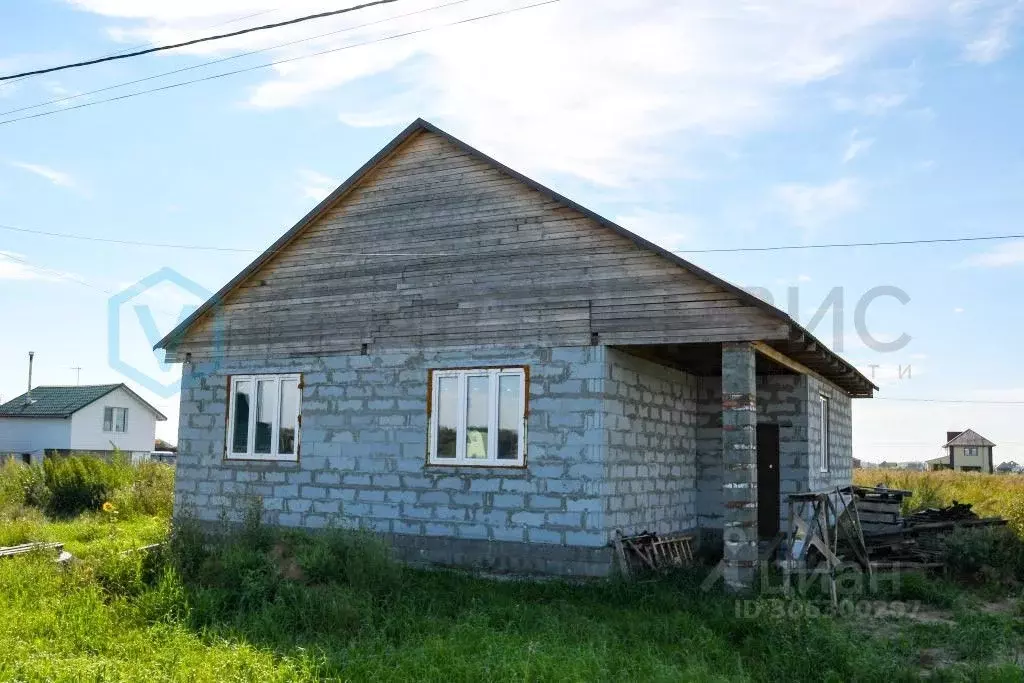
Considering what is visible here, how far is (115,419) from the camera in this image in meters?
49.4

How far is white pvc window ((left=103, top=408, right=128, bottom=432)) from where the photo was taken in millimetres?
48562

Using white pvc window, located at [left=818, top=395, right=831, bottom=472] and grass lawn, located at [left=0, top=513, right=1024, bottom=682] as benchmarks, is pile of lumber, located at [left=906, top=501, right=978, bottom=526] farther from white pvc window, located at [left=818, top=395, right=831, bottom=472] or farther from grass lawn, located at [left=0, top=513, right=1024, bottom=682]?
grass lawn, located at [left=0, top=513, right=1024, bottom=682]

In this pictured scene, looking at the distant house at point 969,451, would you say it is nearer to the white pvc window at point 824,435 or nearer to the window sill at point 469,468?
the white pvc window at point 824,435

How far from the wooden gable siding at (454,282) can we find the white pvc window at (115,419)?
120 feet

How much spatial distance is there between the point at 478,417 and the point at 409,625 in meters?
4.14

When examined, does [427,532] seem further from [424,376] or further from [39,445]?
[39,445]

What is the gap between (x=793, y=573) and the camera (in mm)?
11531

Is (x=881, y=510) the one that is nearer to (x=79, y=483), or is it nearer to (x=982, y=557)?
(x=982, y=557)

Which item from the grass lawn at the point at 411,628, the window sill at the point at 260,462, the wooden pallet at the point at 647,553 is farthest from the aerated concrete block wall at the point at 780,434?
the window sill at the point at 260,462

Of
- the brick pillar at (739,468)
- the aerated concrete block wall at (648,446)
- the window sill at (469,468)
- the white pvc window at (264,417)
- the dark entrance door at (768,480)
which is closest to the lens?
the brick pillar at (739,468)

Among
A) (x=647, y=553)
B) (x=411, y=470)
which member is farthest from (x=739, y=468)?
(x=411, y=470)

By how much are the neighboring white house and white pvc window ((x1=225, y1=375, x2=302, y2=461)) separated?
107ft

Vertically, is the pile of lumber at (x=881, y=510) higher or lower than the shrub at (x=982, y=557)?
higher

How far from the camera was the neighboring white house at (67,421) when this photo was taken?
46.0 meters
